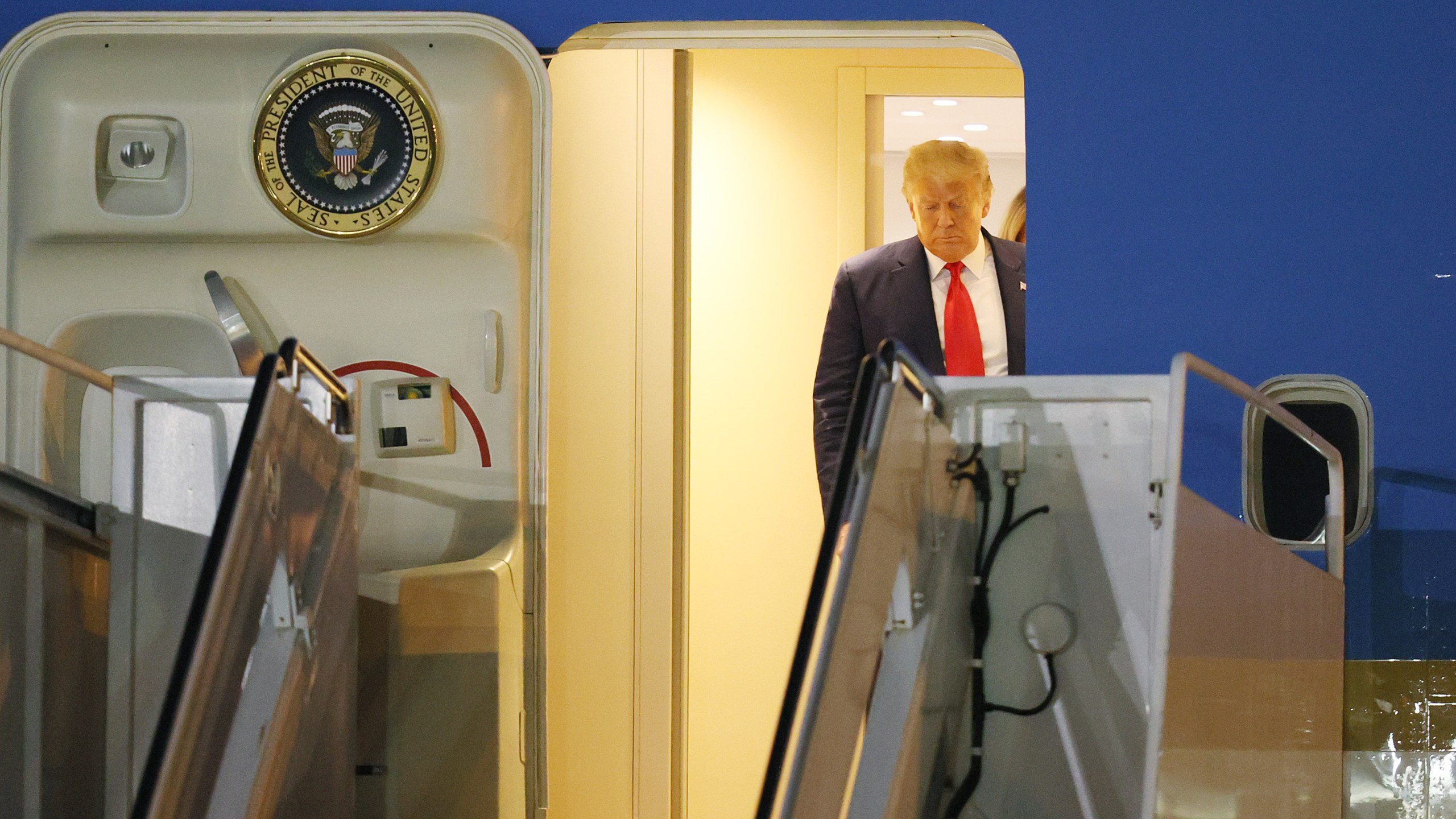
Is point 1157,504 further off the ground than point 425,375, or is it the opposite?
point 425,375

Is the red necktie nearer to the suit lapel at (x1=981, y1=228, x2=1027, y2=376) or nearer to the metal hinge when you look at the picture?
the suit lapel at (x1=981, y1=228, x2=1027, y2=376)

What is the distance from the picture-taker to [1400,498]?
149 inches

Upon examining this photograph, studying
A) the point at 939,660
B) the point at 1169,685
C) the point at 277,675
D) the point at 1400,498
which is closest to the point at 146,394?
the point at 277,675

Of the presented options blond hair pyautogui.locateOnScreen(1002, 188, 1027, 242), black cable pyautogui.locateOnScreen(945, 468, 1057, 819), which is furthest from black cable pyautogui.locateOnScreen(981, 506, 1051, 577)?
blond hair pyautogui.locateOnScreen(1002, 188, 1027, 242)

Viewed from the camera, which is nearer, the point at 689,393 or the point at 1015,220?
the point at 689,393

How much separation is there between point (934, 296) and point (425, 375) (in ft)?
4.70

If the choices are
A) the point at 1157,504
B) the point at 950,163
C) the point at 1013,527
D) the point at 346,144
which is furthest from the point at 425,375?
the point at 1157,504

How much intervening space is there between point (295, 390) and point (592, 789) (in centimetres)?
234

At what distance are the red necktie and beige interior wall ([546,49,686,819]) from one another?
1.03 meters

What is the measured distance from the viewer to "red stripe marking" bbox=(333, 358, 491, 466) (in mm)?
3975

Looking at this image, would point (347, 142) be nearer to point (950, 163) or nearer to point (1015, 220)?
point (950, 163)

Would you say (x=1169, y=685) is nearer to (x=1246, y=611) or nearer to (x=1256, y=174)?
(x=1246, y=611)

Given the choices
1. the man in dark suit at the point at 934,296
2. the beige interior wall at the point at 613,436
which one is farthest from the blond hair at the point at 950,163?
the beige interior wall at the point at 613,436

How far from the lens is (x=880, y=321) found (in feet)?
14.0
